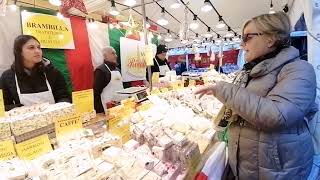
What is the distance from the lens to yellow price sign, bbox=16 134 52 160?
1221 mm

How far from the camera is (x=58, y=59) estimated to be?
3734 mm

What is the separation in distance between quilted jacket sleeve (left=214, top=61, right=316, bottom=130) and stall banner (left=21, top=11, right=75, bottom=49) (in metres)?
2.97

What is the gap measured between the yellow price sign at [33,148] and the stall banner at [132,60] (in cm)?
374

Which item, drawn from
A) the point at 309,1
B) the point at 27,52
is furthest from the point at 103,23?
the point at 309,1

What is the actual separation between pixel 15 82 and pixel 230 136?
2.06 meters

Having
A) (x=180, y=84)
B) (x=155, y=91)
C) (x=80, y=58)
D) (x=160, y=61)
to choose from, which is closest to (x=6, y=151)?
(x=155, y=91)

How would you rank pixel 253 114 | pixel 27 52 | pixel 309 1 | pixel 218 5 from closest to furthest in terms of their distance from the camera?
pixel 253 114, pixel 309 1, pixel 27 52, pixel 218 5

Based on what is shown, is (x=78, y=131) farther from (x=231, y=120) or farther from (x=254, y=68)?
(x=254, y=68)

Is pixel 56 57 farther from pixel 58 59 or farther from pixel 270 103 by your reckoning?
pixel 270 103

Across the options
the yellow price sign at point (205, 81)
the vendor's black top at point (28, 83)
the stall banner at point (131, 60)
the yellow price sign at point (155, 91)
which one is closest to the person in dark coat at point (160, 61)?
the stall banner at point (131, 60)

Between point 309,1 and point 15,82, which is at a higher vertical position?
point 309,1

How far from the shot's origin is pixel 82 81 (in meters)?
4.20

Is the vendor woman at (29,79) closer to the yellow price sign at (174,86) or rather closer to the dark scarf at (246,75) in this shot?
the yellow price sign at (174,86)

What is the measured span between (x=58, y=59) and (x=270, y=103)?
3288 millimetres
